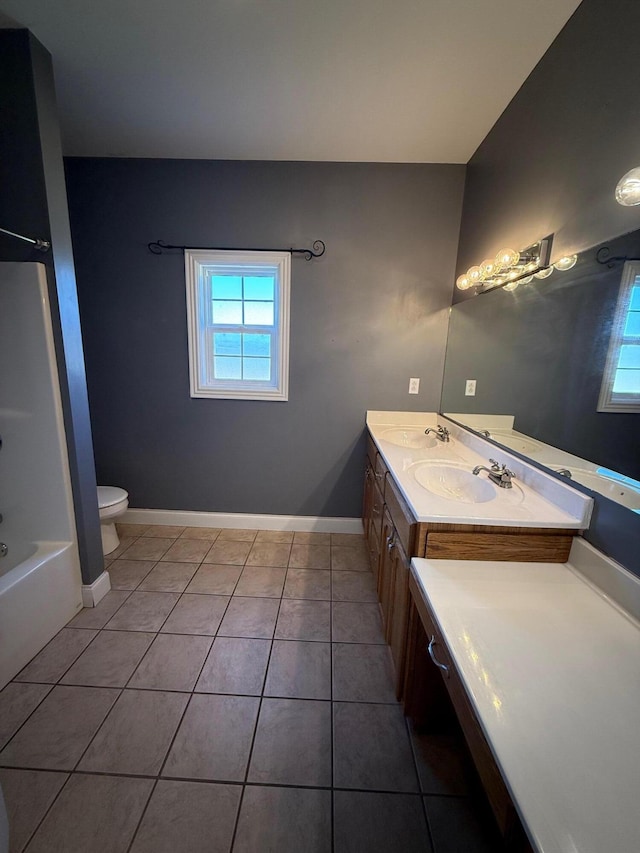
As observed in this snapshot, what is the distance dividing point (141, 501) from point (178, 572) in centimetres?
81

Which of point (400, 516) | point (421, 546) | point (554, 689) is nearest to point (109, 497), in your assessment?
point (400, 516)

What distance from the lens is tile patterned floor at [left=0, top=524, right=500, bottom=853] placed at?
0.99 m

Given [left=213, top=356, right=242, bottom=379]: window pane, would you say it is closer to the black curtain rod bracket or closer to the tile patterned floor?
the tile patterned floor

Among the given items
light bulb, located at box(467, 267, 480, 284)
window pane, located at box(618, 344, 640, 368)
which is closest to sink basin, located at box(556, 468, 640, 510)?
window pane, located at box(618, 344, 640, 368)

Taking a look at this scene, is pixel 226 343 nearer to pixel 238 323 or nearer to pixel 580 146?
pixel 238 323

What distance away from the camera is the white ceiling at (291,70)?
126cm

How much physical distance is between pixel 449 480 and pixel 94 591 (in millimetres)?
2007

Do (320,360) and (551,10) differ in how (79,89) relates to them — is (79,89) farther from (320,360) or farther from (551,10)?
(551,10)

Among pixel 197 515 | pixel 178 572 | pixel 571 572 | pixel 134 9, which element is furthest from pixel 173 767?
pixel 134 9

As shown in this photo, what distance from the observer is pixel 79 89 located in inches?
65.2

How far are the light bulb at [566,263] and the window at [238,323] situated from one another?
5.09ft

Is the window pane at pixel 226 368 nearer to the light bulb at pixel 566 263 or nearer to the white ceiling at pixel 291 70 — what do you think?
the white ceiling at pixel 291 70

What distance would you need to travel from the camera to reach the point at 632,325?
984 mm

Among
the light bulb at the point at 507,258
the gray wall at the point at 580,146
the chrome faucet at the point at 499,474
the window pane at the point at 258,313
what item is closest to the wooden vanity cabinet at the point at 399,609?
the chrome faucet at the point at 499,474
